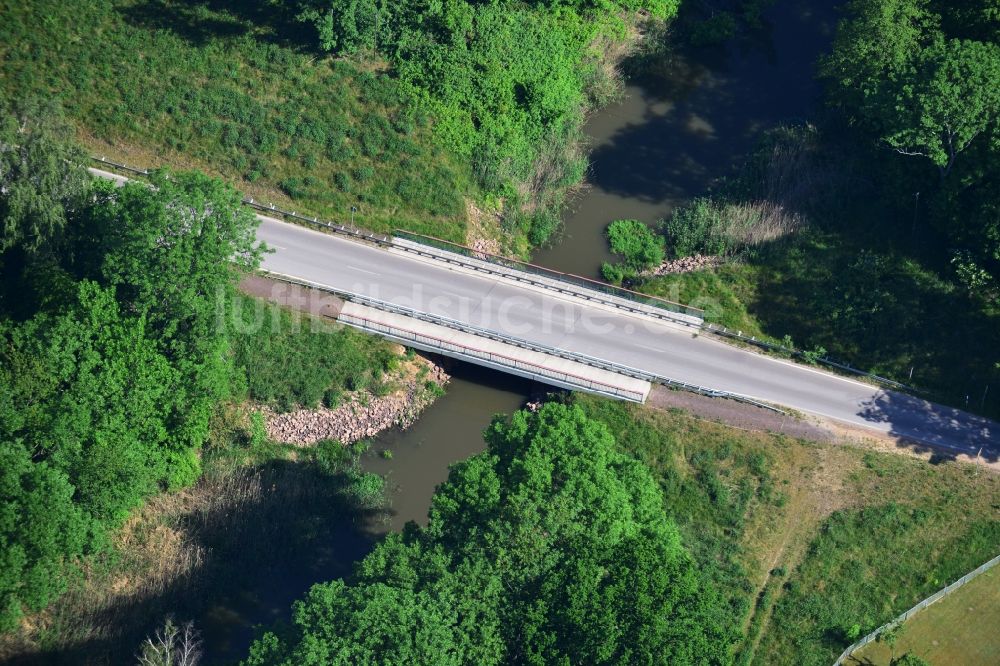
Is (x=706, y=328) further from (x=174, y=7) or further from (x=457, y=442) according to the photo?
(x=174, y=7)

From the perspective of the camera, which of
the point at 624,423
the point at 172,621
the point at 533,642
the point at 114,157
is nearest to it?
the point at 533,642

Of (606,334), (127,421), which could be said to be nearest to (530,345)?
(606,334)

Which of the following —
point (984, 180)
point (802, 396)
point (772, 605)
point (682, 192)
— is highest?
point (984, 180)

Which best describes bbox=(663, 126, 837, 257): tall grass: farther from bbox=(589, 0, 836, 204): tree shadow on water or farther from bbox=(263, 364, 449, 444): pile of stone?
bbox=(263, 364, 449, 444): pile of stone

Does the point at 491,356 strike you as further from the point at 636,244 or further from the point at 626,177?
the point at 626,177

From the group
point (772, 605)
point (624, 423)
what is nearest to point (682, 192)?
point (624, 423)

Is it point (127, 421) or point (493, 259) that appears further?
point (493, 259)
